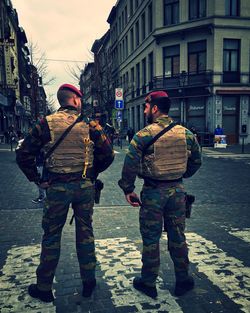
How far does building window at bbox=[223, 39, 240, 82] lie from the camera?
990 inches

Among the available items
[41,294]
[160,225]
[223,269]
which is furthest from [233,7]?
[41,294]

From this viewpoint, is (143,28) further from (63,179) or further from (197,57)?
(63,179)

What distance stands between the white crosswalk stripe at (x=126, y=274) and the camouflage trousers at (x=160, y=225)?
249 millimetres

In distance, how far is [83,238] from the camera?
9.85ft

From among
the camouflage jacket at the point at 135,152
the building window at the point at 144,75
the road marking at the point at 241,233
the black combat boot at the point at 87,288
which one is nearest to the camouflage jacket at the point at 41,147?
the camouflage jacket at the point at 135,152

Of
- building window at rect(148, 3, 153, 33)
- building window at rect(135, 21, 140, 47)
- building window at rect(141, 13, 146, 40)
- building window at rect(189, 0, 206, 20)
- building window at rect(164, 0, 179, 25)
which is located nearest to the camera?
building window at rect(189, 0, 206, 20)

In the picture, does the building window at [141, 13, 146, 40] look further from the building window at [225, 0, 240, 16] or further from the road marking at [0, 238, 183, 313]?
the road marking at [0, 238, 183, 313]

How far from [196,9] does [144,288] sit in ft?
88.7

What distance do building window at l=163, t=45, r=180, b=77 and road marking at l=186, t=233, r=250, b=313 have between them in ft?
81.5

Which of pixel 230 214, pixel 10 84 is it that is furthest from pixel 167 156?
pixel 10 84

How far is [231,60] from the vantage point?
25344mm

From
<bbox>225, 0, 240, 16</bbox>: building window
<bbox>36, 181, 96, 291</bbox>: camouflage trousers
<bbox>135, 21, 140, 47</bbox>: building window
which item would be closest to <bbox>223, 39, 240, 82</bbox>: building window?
<bbox>225, 0, 240, 16</bbox>: building window

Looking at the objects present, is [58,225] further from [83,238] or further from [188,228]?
[188,228]

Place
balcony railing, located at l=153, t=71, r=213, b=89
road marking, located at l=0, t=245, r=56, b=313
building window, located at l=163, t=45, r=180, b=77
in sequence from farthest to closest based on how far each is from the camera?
building window, located at l=163, t=45, r=180, b=77, balcony railing, located at l=153, t=71, r=213, b=89, road marking, located at l=0, t=245, r=56, b=313
